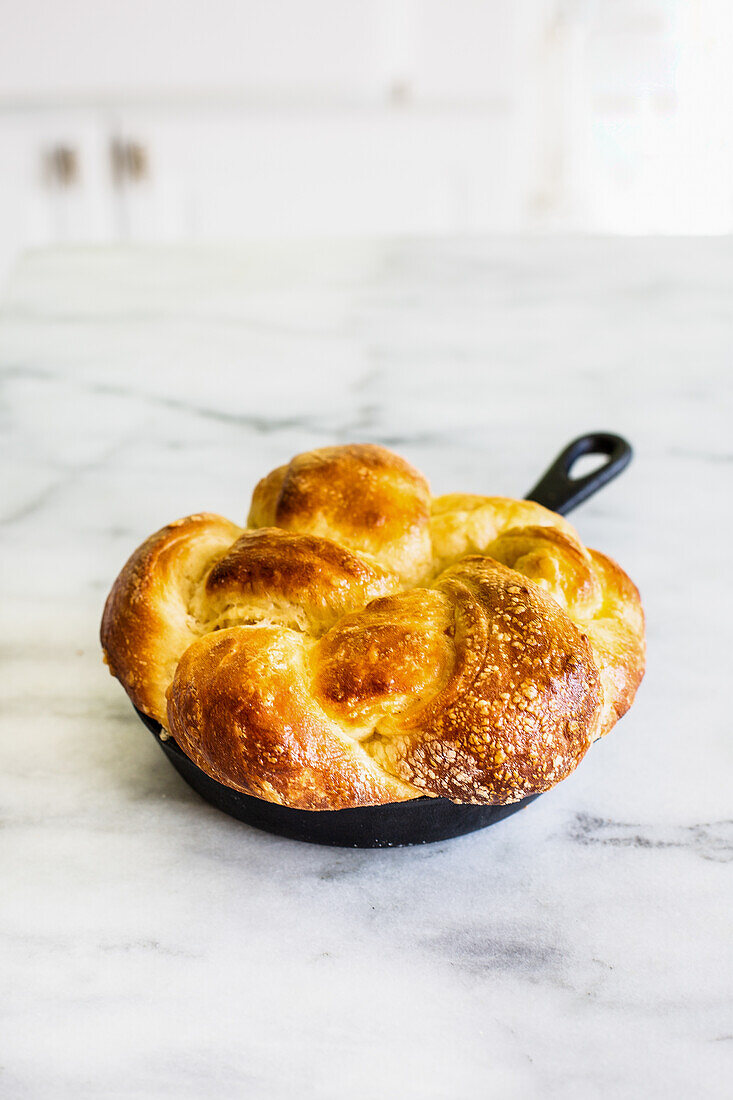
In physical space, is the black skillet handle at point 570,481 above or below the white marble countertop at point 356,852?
above

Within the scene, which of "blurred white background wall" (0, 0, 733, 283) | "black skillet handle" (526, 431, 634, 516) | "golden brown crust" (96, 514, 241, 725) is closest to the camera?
"golden brown crust" (96, 514, 241, 725)

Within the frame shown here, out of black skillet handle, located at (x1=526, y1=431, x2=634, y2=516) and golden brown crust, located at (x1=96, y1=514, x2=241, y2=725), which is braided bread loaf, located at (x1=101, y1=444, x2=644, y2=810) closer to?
golden brown crust, located at (x1=96, y1=514, x2=241, y2=725)

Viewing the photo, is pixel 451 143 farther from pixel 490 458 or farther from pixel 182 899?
pixel 182 899

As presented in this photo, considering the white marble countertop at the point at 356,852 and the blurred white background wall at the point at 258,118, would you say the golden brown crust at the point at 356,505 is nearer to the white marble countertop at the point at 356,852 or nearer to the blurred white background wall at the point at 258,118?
the white marble countertop at the point at 356,852

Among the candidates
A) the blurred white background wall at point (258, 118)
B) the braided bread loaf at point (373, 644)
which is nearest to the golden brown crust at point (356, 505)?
the braided bread loaf at point (373, 644)

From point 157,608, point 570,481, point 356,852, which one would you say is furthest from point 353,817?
point 570,481

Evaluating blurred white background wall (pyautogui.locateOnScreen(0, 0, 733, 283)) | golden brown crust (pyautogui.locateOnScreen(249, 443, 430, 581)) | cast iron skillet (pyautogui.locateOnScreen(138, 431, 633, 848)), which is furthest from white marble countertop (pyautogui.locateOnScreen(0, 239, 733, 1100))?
blurred white background wall (pyautogui.locateOnScreen(0, 0, 733, 283))
